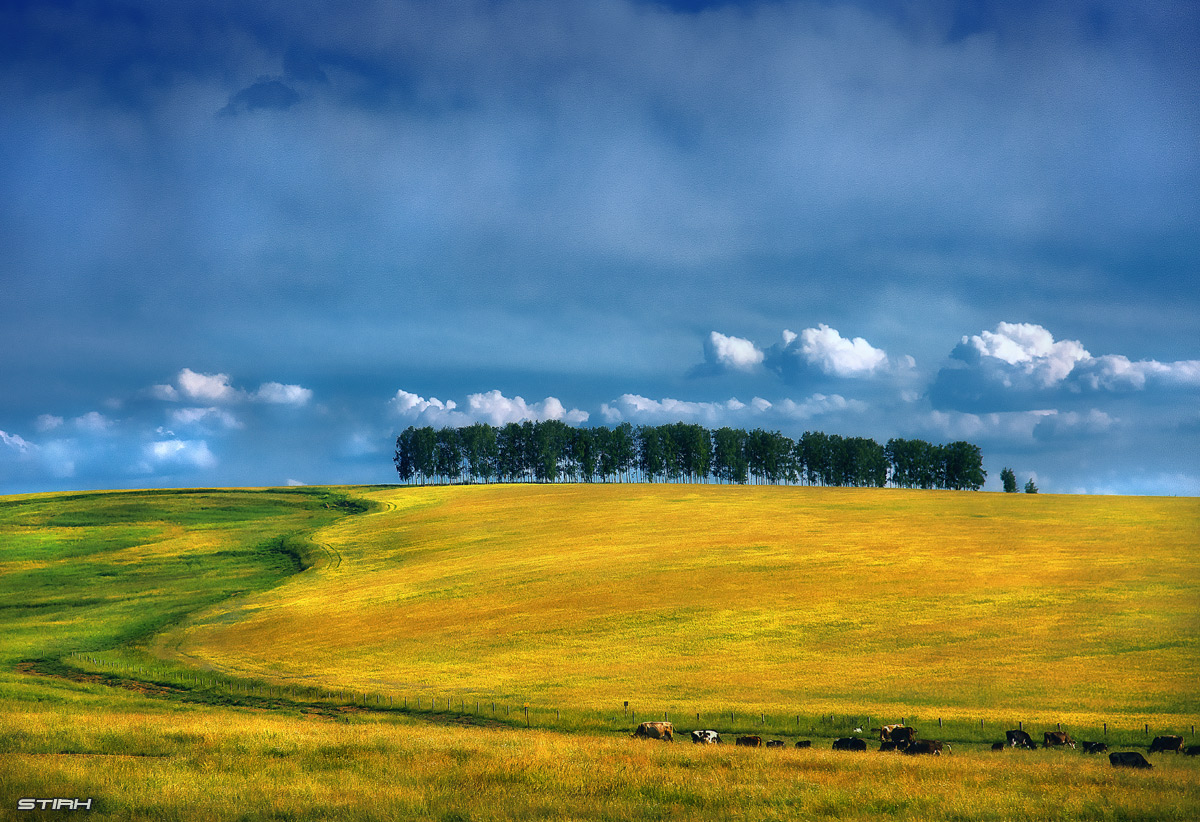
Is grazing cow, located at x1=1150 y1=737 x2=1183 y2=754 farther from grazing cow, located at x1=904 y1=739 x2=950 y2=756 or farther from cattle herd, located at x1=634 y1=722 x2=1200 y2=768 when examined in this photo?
grazing cow, located at x1=904 y1=739 x2=950 y2=756

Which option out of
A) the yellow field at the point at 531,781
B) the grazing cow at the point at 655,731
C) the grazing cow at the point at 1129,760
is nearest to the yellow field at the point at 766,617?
the grazing cow at the point at 655,731

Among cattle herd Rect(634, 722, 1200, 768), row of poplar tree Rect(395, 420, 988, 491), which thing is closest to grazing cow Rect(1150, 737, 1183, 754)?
cattle herd Rect(634, 722, 1200, 768)

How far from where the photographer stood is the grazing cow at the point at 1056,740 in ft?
90.1

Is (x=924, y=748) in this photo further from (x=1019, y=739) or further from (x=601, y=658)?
(x=601, y=658)

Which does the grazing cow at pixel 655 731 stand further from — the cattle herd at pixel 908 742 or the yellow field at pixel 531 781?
the yellow field at pixel 531 781

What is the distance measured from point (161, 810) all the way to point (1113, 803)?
64.1ft

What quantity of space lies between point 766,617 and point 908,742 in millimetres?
21892

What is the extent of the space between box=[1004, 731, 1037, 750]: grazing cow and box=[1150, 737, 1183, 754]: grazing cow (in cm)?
373

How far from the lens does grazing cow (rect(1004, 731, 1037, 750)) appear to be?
2730 centimetres

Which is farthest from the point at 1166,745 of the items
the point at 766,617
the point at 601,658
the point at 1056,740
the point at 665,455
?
the point at 665,455

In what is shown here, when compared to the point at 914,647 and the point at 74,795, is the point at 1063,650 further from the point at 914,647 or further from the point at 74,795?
the point at 74,795

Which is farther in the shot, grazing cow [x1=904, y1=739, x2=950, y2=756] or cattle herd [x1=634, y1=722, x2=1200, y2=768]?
cattle herd [x1=634, y1=722, x2=1200, y2=768]

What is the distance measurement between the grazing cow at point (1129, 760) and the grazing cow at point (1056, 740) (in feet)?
12.9

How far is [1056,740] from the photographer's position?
27562mm
